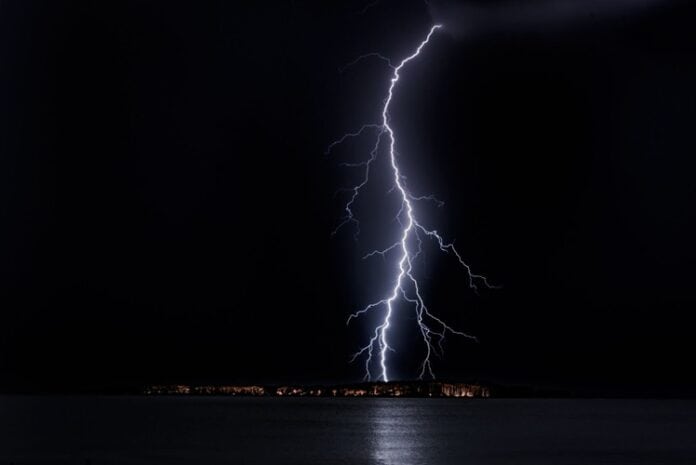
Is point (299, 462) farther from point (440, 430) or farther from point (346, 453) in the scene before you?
point (440, 430)

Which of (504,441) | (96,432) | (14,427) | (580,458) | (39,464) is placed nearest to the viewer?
(39,464)

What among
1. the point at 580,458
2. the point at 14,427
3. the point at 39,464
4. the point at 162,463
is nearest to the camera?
the point at 39,464

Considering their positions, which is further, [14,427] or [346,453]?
[14,427]

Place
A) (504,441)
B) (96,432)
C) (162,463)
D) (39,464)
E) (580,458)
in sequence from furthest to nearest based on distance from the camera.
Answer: (96,432) → (504,441) → (580,458) → (162,463) → (39,464)

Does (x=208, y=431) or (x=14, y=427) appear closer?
(x=208, y=431)

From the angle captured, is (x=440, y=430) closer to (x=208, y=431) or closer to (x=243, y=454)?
Answer: (x=208, y=431)

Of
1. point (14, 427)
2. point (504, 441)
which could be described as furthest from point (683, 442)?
point (14, 427)

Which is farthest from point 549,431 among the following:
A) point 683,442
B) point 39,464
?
point 39,464

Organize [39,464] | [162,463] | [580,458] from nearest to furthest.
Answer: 1. [39,464]
2. [162,463]
3. [580,458]

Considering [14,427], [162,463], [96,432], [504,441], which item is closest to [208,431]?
[96,432]
